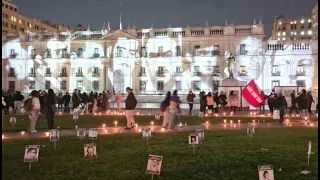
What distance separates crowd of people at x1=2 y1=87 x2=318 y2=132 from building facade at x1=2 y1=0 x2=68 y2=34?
79.7 metres

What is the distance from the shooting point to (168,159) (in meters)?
10.0

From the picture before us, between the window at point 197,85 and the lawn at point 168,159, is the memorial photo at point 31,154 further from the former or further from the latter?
the window at point 197,85

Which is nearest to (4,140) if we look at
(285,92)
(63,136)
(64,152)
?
(63,136)

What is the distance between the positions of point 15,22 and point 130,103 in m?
104

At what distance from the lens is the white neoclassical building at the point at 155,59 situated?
6031 centimetres

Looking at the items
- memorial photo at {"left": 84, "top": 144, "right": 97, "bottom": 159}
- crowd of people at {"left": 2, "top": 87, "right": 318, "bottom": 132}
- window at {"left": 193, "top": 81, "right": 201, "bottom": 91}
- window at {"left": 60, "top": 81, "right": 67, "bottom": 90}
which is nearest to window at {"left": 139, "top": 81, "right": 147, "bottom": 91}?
window at {"left": 193, "top": 81, "right": 201, "bottom": 91}

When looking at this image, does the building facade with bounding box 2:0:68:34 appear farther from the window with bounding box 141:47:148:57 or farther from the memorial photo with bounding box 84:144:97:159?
the memorial photo with bounding box 84:144:97:159

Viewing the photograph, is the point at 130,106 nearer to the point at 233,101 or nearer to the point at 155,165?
the point at 155,165

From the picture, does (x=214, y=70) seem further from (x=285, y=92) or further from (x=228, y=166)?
(x=228, y=166)

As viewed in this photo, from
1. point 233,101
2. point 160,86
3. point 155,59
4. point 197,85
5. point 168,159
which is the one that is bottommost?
point 168,159

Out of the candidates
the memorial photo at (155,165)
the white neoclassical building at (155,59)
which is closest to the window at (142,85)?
the white neoclassical building at (155,59)

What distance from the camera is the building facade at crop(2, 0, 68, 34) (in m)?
108

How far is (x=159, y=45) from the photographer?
6494 centimetres

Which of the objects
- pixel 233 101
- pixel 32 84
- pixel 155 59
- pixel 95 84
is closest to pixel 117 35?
pixel 155 59
